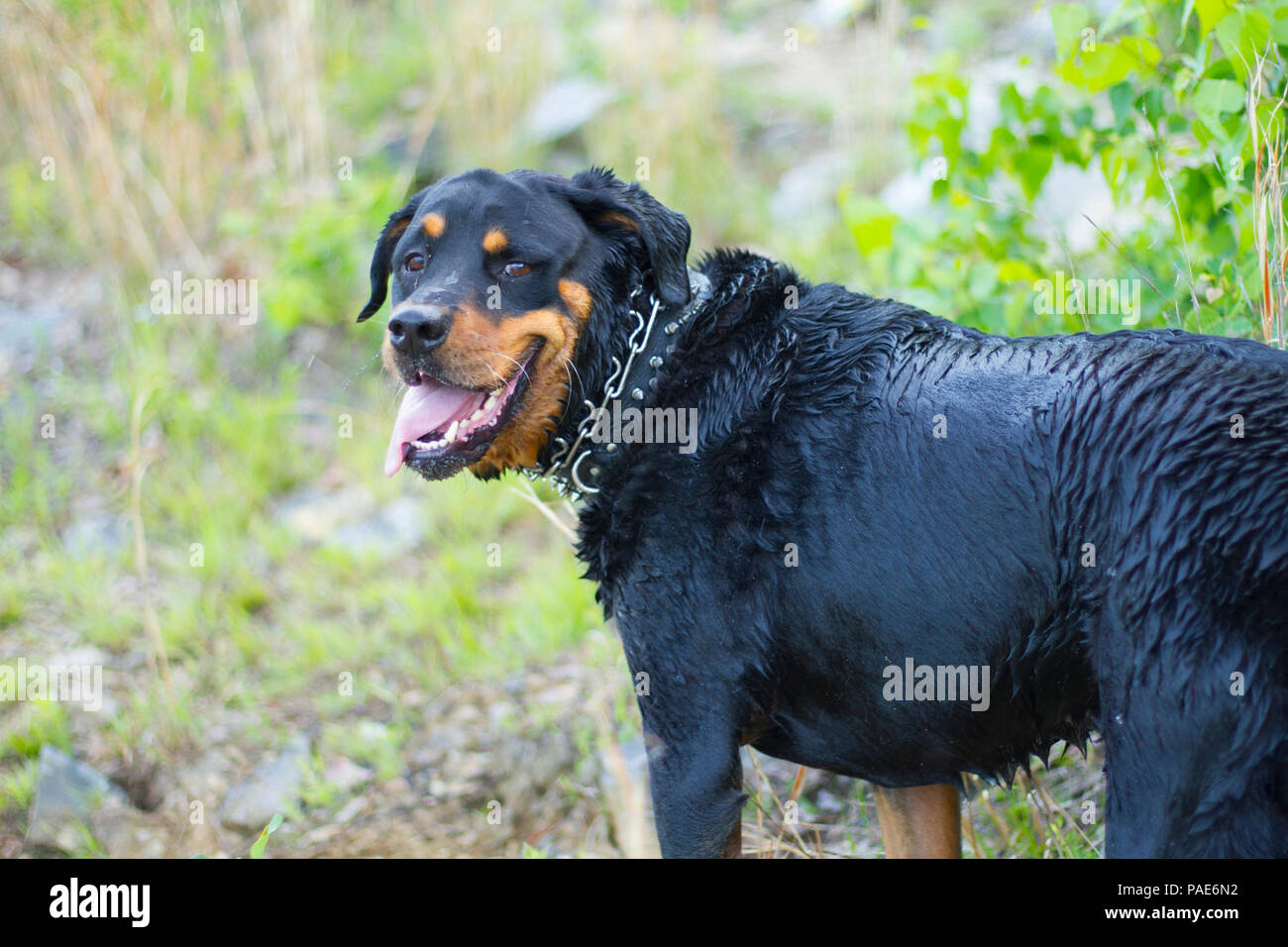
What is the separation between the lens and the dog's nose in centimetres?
286

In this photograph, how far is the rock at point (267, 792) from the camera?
427cm

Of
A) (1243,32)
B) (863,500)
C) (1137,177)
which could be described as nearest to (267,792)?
(863,500)

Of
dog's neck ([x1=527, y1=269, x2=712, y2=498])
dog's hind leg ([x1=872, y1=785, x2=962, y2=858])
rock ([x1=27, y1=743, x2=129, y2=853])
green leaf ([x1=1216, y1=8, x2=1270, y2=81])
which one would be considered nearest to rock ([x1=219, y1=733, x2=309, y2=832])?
rock ([x1=27, y1=743, x2=129, y2=853])

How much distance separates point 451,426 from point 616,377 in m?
0.46

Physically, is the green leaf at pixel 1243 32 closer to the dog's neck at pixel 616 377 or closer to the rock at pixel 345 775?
the dog's neck at pixel 616 377

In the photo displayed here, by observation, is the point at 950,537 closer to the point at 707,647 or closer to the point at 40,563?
the point at 707,647

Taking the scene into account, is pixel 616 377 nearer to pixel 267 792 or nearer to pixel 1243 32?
pixel 1243 32

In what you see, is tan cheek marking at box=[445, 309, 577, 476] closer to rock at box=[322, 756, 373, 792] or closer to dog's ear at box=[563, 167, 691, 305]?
dog's ear at box=[563, 167, 691, 305]

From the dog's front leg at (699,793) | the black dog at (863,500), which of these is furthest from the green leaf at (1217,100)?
the dog's front leg at (699,793)

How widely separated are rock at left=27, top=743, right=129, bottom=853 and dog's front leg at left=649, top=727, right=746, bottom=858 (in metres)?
2.55

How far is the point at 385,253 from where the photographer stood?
3.52m

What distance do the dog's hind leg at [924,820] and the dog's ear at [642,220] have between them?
147 centimetres

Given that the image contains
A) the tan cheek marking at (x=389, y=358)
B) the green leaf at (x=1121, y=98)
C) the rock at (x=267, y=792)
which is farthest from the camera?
the rock at (x=267, y=792)
